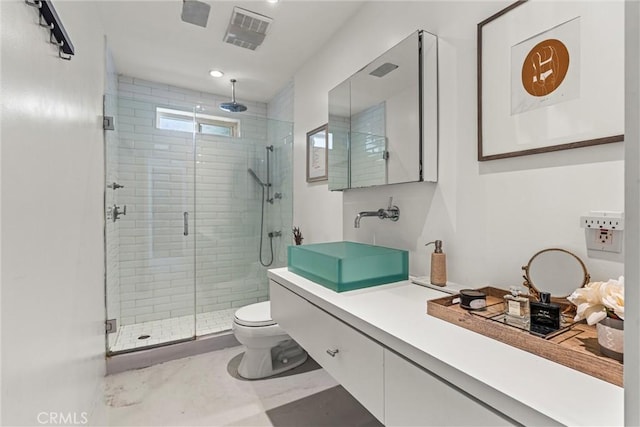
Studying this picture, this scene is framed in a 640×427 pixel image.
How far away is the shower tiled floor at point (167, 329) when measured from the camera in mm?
2493

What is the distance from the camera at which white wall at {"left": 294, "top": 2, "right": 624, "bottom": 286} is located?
96 centimetres

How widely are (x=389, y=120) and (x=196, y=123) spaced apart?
224 cm

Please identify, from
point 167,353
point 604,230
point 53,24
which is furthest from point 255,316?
point 604,230

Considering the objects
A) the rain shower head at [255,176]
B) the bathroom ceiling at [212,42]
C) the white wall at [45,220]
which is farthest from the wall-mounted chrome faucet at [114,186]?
the rain shower head at [255,176]

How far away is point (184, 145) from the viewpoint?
10.1 feet

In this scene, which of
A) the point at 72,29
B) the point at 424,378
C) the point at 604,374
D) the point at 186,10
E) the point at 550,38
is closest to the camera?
the point at 604,374

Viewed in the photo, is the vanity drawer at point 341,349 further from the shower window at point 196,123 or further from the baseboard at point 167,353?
the shower window at point 196,123

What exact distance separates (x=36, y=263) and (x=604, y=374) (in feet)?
4.78

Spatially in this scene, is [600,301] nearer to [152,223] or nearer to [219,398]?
[219,398]

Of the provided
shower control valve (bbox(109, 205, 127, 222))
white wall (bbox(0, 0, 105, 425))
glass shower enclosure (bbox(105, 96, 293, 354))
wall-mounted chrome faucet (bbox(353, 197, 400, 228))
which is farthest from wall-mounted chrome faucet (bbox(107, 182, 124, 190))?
wall-mounted chrome faucet (bbox(353, 197, 400, 228))

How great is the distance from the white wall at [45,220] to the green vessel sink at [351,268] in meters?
0.97

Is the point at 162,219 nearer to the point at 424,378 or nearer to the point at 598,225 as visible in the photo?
the point at 424,378

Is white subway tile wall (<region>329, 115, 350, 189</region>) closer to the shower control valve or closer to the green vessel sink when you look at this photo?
the green vessel sink

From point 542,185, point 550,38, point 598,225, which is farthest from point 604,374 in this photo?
point 550,38
